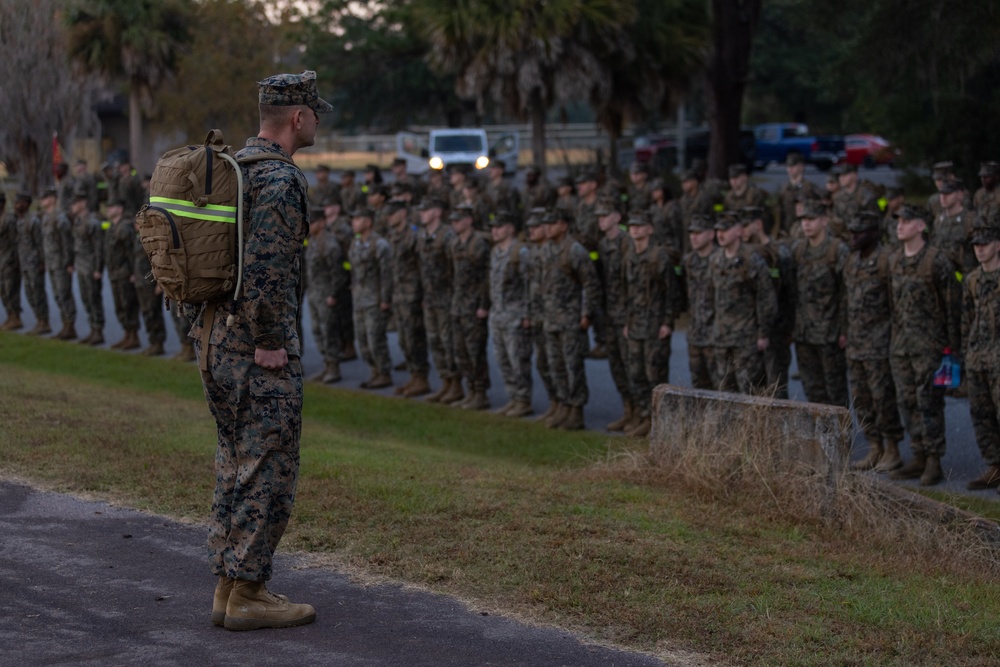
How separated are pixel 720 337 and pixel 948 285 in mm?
2018

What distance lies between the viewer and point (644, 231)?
40.5ft

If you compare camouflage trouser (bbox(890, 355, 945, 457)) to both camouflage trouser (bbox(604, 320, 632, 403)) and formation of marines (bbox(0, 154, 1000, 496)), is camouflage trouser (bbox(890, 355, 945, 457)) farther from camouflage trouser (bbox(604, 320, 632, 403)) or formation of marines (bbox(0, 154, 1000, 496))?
camouflage trouser (bbox(604, 320, 632, 403))

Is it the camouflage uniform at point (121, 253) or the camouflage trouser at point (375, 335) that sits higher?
the camouflage uniform at point (121, 253)

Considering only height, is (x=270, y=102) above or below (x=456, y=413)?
above

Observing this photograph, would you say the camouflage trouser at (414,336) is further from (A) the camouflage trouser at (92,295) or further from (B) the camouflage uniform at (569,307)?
(A) the camouflage trouser at (92,295)

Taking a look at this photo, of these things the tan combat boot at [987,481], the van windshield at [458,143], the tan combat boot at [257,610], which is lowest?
the tan combat boot at [987,481]

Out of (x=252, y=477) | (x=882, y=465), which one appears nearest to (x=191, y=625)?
(x=252, y=477)

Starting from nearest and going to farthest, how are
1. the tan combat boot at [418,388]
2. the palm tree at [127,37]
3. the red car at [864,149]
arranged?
1. the tan combat boot at [418,388]
2. the palm tree at [127,37]
3. the red car at [864,149]

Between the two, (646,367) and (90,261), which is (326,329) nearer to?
(90,261)

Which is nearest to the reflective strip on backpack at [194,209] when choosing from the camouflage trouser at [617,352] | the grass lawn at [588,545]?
the grass lawn at [588,545]

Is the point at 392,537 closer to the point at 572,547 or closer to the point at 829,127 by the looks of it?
the point at 572,547

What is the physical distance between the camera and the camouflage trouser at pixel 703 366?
11891 millimetres

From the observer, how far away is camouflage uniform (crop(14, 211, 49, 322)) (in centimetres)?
1839

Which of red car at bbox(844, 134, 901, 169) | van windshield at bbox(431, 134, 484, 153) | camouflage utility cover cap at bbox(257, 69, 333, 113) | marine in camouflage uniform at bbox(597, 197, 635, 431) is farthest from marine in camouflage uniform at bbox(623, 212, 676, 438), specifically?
red car at bbox(844, 134, 901, 169)
